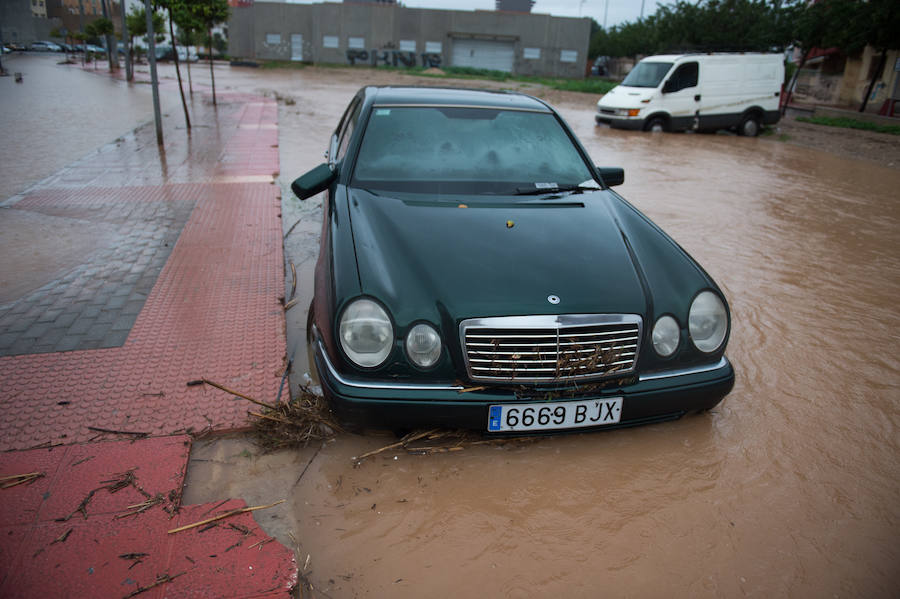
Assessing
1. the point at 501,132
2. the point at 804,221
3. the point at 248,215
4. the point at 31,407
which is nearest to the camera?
the point at 31,407

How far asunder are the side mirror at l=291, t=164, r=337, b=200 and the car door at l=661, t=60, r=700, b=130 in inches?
570

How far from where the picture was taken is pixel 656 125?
Answer: 648 inches

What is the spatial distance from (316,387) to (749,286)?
3888 mm

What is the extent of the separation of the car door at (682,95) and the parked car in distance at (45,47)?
200ft

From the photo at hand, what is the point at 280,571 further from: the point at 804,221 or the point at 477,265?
the point at 804,221

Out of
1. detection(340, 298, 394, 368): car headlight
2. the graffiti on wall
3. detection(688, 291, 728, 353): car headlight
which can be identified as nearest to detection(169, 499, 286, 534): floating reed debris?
detection(340, 298, 394, 368): car headlight

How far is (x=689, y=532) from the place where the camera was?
8.09ft

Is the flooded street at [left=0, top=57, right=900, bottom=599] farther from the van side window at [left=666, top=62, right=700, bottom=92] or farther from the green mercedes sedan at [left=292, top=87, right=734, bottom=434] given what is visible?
the van side window at [left=666, top=62, right=700, bottom=92]

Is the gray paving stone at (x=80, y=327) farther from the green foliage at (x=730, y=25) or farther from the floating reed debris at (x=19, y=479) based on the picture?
the green foliage at (x=730, y=25)

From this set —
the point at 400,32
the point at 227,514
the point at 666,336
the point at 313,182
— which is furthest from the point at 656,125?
the point at 400,32

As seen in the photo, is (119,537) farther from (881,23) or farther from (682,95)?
(881,23)

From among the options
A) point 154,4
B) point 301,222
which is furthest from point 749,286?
point 154,4

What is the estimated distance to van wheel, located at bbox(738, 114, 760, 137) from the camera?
1673 centimetres

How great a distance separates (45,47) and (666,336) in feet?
233
